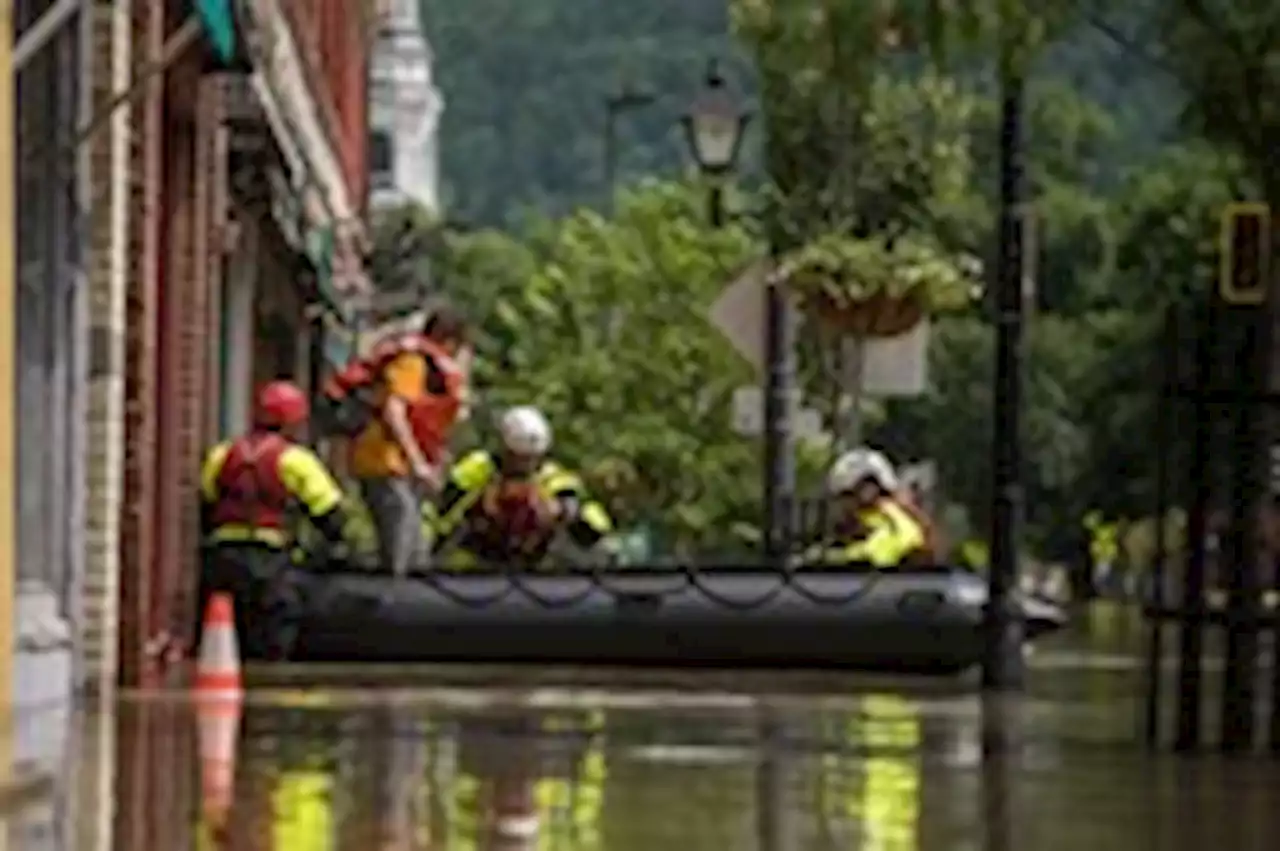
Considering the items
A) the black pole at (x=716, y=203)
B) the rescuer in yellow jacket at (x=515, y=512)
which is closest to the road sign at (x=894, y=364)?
the rescuer in yellow jacket at (x=515, y=512)

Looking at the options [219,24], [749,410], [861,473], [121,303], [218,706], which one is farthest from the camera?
[749,410]

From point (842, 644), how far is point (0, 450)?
2137cm

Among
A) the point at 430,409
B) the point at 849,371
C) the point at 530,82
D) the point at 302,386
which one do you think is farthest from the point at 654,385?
the point at 530,82

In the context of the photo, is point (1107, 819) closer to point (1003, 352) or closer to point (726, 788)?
point (726, 788)

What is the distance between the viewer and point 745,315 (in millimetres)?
30531

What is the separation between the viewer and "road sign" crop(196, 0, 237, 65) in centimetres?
1903

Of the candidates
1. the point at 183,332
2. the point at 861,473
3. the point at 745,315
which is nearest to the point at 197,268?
the point at 183,332

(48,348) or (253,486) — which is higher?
(48,348)

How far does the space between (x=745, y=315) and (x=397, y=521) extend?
20.5 feet

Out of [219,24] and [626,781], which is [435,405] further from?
[626,781]

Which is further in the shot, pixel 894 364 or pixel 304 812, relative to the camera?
pixel 894 364

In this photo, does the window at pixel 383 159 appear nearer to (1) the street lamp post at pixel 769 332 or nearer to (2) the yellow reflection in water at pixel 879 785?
(1) the street lamp post at pixel 769 332

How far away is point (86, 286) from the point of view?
18422 mm

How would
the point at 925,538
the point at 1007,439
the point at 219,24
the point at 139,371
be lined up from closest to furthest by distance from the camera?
the point at 219,24
the point at 139,371
the point at 1007,439
the point at 925,538
